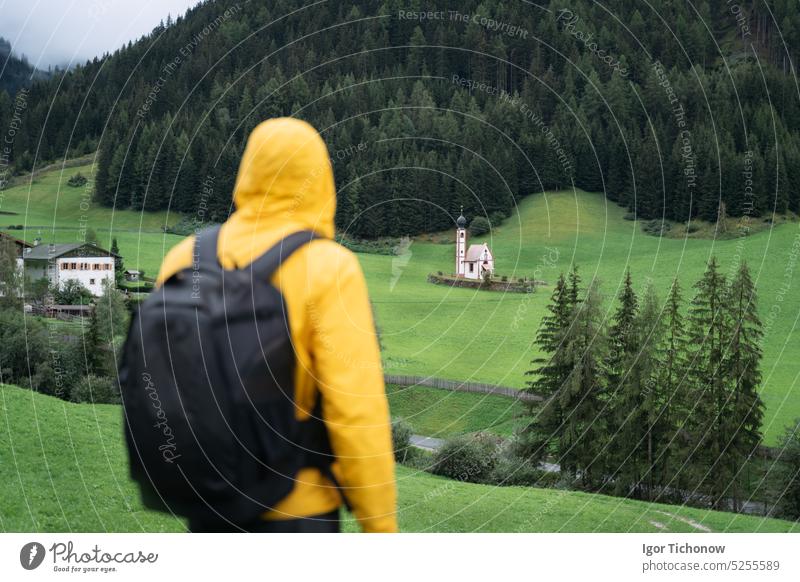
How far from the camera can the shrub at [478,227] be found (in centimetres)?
1588

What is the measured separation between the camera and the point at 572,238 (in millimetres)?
29047

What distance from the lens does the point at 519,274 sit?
26344mm

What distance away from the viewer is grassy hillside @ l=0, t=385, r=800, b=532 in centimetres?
778

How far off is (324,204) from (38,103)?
7.09 metres

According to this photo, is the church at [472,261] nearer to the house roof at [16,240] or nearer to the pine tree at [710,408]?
the pine tree at [710,408]

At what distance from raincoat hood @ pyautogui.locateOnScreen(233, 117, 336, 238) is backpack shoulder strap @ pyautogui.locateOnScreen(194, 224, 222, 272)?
0.73ft

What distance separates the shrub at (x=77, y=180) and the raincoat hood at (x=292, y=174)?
194 inches

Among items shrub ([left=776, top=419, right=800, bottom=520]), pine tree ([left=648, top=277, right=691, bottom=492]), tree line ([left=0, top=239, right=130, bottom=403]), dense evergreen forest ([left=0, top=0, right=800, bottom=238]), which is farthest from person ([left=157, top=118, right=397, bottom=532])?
pine tree ([left=648, top=277, right=691, bottom=492])

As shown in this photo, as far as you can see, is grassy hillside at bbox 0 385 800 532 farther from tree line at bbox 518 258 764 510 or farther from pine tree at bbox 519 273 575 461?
pine tree at bbox 519 273 575 461

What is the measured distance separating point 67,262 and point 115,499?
2.38 m

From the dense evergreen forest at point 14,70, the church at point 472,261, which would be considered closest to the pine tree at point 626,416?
the church at point 472,261

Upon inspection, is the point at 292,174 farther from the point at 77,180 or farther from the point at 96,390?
the point at 96,390
